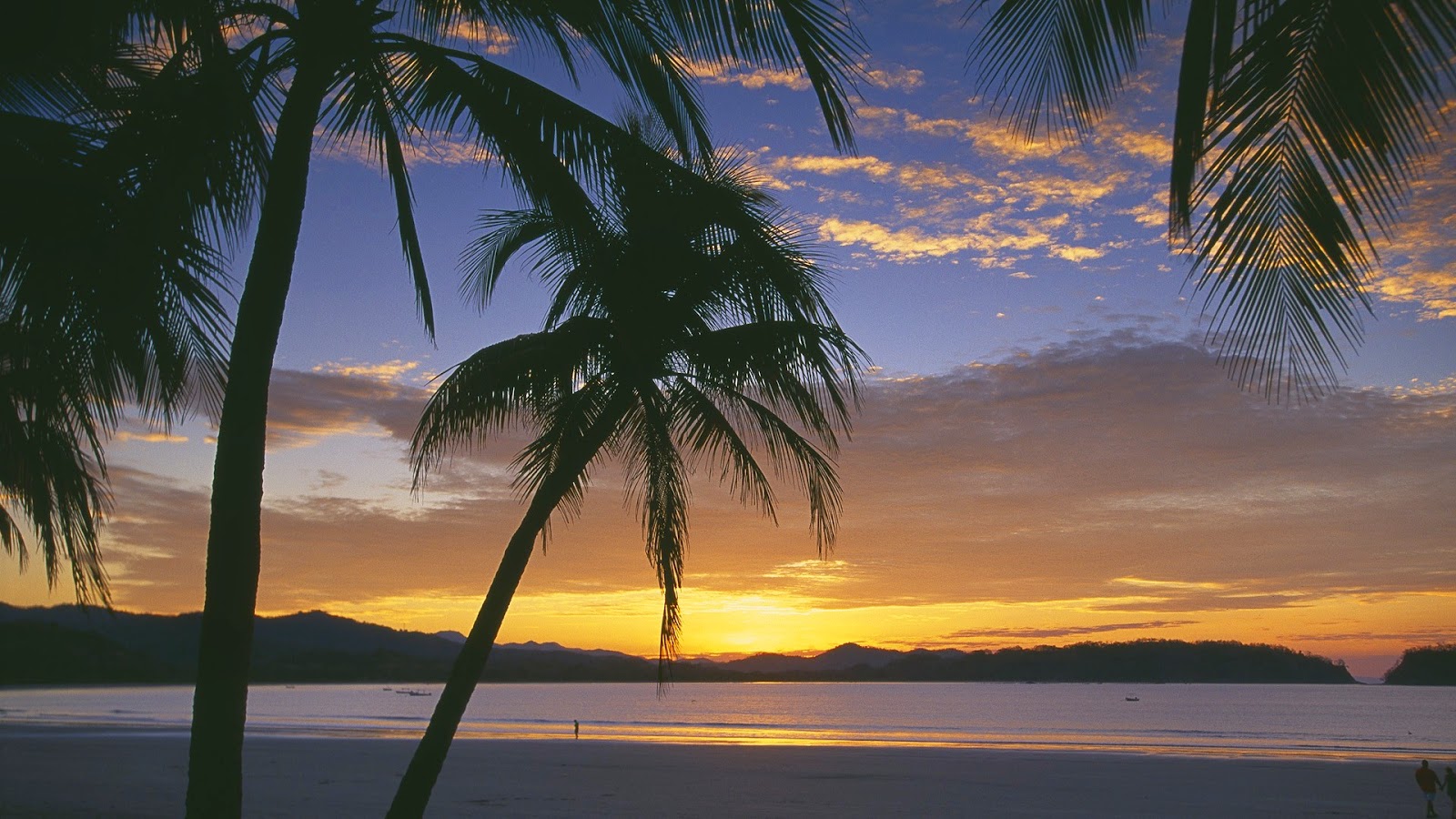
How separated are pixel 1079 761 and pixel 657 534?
93.7 ft

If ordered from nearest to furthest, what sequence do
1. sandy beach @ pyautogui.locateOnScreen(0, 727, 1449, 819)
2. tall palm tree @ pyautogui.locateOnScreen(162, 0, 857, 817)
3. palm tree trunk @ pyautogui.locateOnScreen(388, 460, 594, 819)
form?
tall palm tree @ pyautogui.locateOnScreen(162, 0, 857, 817) < palm tree trunk @ pyautogui.locateOnScreen(388, 460, 594, 819) < sandy beach @ pyautogui.locateOnScreen(0, 727, 1449, 819)

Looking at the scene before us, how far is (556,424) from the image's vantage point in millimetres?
7328

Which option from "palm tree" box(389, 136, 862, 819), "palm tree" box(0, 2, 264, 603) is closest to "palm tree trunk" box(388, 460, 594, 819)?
"palm tree" box(389, 136, 862, 819)

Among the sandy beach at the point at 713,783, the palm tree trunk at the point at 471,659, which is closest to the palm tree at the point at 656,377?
the palm tree trunk at the point at 471,659

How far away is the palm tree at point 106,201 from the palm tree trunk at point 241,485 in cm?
36

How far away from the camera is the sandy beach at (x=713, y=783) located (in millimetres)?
17922

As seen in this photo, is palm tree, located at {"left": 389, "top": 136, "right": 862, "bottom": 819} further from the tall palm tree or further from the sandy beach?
the sandy beach

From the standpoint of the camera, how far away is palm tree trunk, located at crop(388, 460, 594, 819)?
5.49 meters

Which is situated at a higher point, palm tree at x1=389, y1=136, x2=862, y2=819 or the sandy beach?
palm tree at x1=389, y1=136, x2=862, y2=819

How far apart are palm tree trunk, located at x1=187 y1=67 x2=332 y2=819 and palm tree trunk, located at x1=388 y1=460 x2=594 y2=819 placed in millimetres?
1511

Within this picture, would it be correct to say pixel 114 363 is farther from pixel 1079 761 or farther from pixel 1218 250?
pixel 1079 761

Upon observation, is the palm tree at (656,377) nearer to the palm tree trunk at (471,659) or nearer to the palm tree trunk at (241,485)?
the palm tree trunk at (471,659)

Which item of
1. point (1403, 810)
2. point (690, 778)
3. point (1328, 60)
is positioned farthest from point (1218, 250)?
point (690, 778)

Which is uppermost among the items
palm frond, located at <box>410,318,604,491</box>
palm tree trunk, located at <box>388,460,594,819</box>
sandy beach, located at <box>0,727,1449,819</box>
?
palm frond, located at <box>410,318,604,491</box>
